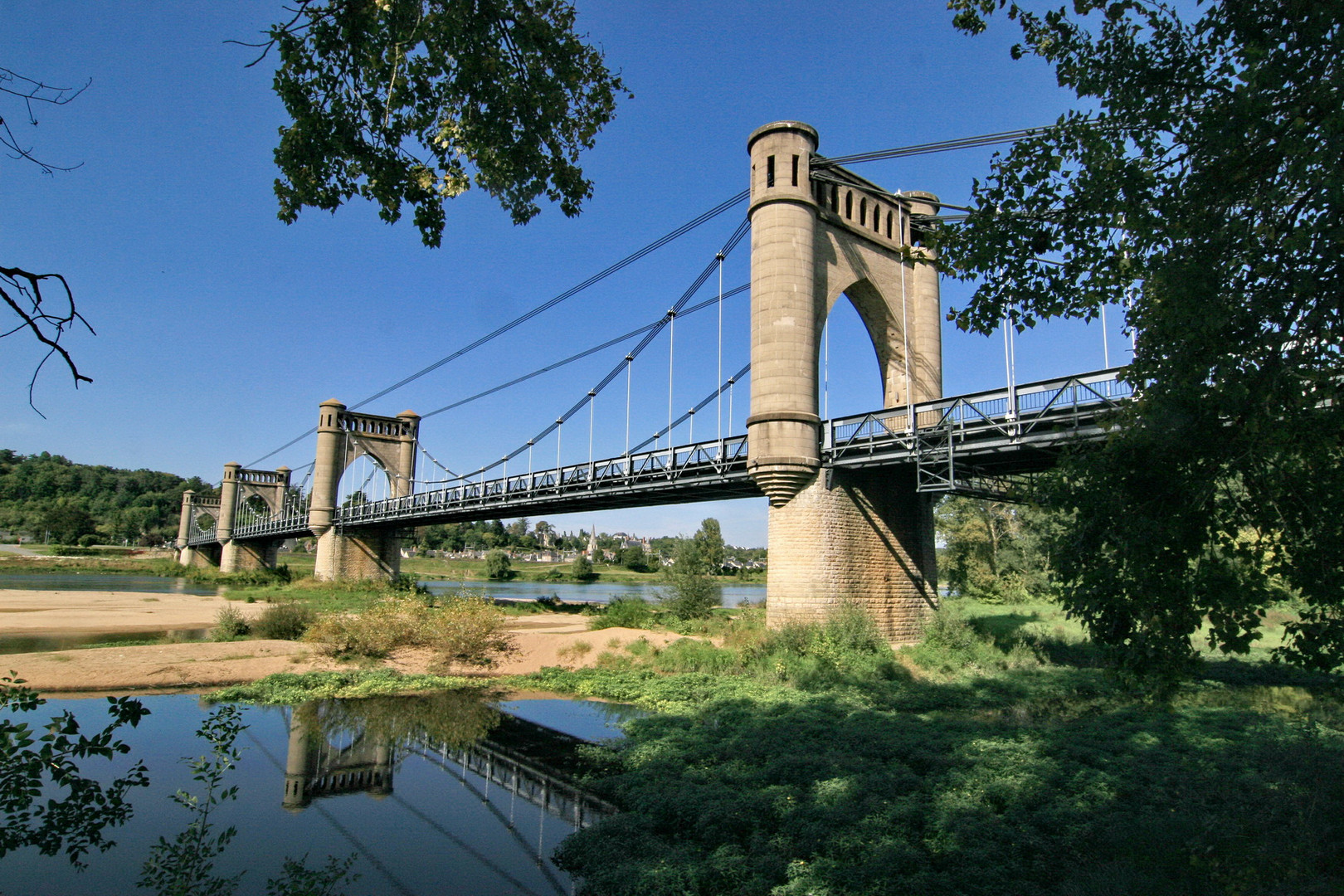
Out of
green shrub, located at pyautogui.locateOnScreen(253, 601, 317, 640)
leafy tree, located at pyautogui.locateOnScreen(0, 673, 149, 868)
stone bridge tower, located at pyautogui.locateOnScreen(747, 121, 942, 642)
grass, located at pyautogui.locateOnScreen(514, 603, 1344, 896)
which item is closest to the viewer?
leafy tree, located at pyautogui.locateOnScreen(0, 673, 149, 868)

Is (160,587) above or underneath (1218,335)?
underneath

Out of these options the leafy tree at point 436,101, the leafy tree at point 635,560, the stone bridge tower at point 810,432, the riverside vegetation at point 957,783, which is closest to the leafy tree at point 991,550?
the stone bridge tower at point 810,432

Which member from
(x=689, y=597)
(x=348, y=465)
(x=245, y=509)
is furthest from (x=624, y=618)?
(x=245, y=509)

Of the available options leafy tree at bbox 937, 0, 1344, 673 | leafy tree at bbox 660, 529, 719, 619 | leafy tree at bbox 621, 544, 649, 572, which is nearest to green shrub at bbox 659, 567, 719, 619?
leafy tree at bbox 660, 529, 719, 619

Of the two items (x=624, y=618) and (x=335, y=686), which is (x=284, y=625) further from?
(x=624, y=618)

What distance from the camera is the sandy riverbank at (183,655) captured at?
1581cm

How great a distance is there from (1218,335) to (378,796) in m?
10.1

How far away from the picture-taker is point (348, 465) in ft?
211

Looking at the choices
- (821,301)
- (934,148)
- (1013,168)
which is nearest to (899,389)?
(821,301)

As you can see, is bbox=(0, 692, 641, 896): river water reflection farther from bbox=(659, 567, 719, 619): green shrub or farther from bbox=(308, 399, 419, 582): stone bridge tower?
bbox=(308, 399, 419, 582): stone bridge tower

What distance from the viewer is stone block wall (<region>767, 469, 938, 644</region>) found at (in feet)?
62.2

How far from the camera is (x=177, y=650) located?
1978 centimetres

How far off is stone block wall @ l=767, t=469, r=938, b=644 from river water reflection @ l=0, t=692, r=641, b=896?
6.21m

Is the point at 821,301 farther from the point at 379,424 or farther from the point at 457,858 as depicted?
the point at 379,424
